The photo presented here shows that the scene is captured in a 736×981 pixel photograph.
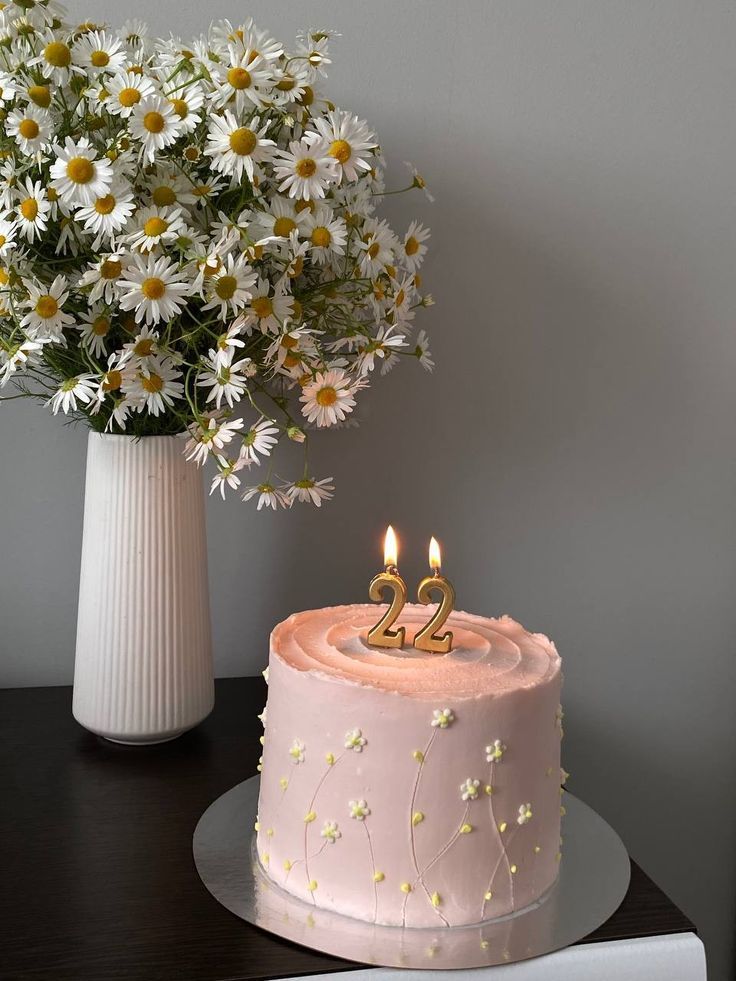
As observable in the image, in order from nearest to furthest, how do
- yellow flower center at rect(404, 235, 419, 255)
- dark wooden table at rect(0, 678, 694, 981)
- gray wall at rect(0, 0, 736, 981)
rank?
1. dark wooden table at rect(0, 678, 694, 981)
2. yellow flower center at rect(404, 235, 419, 255)
3. gray wall at rect(0, 0, 736, 981)

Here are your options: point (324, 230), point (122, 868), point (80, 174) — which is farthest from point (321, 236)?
point (122, 868)

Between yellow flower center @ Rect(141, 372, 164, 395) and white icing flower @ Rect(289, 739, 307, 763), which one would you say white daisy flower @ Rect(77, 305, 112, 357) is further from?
white icing flower @ Rect(289, 739, 307, 763)

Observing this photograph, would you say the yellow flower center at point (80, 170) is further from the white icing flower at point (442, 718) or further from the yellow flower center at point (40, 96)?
the white icing flower at point (442, 718)

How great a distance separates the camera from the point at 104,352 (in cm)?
87

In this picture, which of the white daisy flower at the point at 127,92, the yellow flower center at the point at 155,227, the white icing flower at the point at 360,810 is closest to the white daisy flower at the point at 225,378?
the yellow flower center at the point at 155,227

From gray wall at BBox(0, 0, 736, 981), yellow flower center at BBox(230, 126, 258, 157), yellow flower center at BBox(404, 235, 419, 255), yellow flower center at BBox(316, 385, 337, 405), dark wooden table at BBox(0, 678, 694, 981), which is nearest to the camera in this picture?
dark wooden table at BBox(0, 678, 694, 981)

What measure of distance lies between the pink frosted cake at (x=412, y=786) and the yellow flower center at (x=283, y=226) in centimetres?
37

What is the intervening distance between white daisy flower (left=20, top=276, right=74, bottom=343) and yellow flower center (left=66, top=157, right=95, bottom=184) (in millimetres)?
86

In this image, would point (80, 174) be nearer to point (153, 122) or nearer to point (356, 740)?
point (153, 122)

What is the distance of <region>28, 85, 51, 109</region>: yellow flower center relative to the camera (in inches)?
30.5

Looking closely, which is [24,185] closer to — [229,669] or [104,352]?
[104,352]

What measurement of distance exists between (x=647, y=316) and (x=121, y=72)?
777mm

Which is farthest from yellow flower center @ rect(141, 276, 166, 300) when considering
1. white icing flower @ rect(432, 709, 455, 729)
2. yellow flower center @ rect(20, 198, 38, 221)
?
white icing flower @ rect(432, 709, 455, 729)

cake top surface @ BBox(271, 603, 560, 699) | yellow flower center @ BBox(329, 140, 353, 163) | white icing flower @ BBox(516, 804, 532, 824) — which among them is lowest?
white icing flower @ BBox(516, 804, 532, 824)
